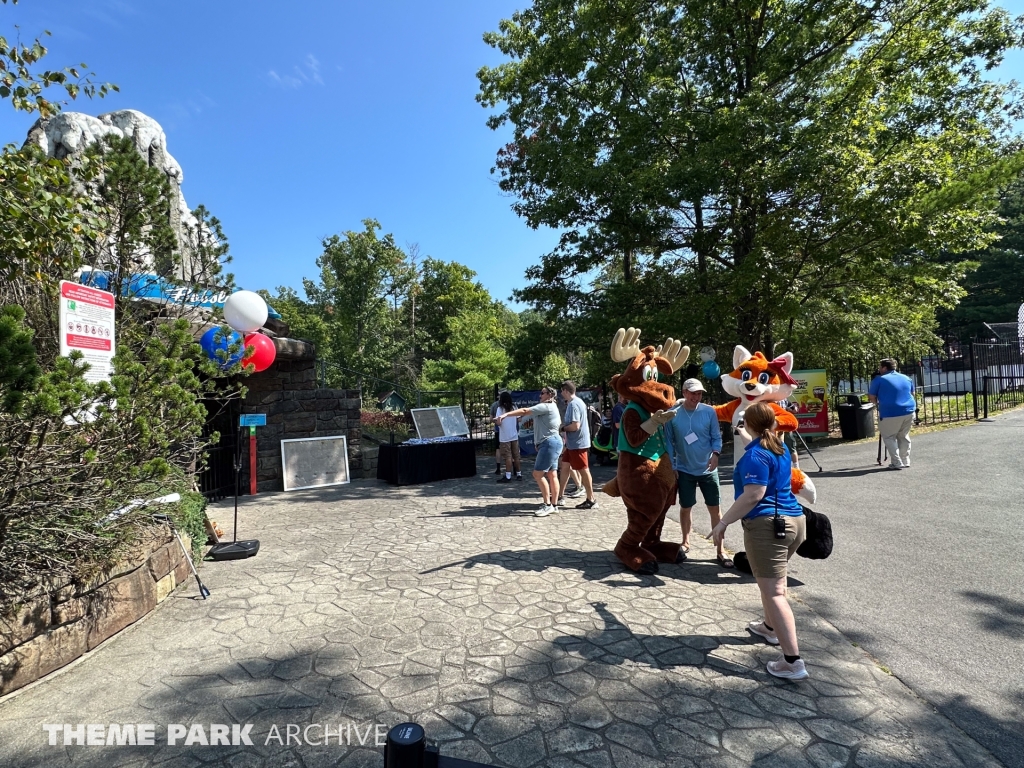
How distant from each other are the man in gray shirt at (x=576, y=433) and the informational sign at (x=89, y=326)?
16.0 feet

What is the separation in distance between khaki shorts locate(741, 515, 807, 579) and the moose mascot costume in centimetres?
153

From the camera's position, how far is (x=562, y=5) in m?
12.0

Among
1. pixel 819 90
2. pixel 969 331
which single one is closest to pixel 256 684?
pixel 819 90

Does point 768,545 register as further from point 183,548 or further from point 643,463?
point 183,548

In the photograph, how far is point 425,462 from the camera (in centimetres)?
1038

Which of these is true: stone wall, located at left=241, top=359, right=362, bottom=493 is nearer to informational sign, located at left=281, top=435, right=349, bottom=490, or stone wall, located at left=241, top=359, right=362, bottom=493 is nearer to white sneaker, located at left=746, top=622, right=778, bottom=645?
informational sign, located at left=281, top=435, right=349, bottom=490

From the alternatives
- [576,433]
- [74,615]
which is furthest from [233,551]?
[576,433]

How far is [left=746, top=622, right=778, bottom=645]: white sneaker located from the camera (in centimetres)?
355

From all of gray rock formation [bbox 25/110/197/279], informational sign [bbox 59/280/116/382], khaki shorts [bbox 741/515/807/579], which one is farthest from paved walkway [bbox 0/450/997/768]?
gray rock formation [bbox 25/110/197/279]

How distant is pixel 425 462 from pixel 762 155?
8.27 meters

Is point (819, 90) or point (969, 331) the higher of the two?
point (819, 90)

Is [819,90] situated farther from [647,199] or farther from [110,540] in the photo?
[110,540]

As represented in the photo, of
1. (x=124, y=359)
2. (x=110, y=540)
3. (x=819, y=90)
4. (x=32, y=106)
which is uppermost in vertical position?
(x=819, y=90)

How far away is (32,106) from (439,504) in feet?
20.5
